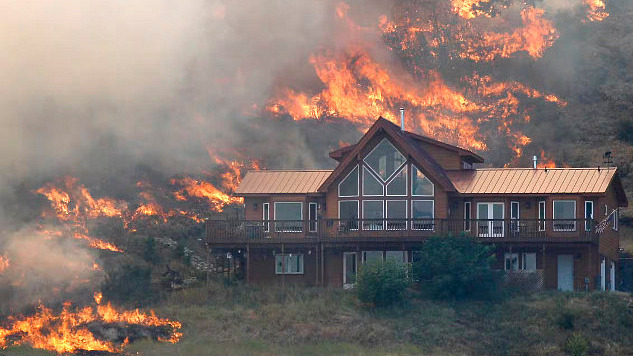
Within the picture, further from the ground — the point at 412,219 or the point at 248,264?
the point at 412,219

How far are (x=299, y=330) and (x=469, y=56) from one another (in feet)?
170

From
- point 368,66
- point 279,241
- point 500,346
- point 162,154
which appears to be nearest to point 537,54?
point 368,66

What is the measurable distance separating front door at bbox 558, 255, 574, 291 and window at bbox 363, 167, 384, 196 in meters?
11.3

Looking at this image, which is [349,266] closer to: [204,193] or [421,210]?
[421,210]

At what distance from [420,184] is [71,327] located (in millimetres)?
22691

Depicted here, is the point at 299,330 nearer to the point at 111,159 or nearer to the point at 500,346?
the point at 500,346

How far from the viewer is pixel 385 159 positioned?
8081cm

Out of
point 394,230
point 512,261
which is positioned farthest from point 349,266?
point 512,261

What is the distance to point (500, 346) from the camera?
6912 centimetres

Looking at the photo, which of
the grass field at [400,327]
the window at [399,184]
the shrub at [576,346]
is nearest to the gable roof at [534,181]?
the window at [399,184]

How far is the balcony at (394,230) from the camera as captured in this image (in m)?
79.1

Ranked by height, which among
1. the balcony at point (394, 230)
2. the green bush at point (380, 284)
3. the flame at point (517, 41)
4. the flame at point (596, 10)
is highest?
the flame at point (596, 10)

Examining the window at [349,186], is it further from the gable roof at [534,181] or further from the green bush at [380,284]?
the green bush at [380,284]

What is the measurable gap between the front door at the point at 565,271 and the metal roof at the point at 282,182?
15.3 metres
